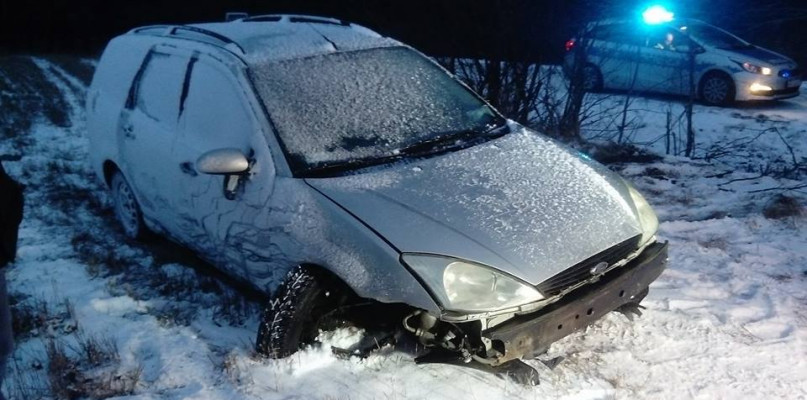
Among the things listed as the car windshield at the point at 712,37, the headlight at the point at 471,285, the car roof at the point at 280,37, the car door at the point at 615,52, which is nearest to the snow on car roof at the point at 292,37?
the car roof at the point at 280,37

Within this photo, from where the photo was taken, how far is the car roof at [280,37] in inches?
162

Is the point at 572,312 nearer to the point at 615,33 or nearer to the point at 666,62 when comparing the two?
the point at 615,33

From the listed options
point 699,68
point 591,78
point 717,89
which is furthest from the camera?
point 699,68

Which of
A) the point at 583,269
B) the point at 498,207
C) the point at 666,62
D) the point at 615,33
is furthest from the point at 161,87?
the point at 666,62

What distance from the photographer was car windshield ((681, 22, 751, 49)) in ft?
38.1

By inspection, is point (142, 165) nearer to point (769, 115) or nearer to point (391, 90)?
point (391, 90)

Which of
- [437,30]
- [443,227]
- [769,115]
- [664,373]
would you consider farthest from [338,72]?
[769,115]

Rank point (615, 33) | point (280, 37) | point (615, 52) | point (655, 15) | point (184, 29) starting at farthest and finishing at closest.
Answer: point (615, 52), point (615, 33), point (655, 15), point (184, 29), point (280, 37)

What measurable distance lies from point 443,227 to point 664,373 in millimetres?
1277

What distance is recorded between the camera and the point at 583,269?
310 centimetres

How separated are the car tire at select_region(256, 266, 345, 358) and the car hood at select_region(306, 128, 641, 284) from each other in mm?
416

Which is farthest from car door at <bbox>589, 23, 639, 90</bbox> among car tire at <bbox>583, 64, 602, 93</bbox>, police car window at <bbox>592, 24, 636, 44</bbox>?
car tire at <bbox>583, 64, 602, 93</bbox>

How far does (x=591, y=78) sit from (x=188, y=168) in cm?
699

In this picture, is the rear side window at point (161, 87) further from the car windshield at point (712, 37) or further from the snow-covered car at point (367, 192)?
the car windshield at point (712, 37)
